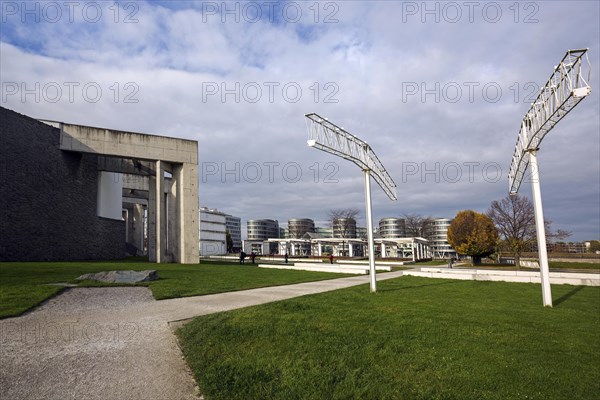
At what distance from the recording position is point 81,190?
36.4 m

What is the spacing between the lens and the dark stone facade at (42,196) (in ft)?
89.9

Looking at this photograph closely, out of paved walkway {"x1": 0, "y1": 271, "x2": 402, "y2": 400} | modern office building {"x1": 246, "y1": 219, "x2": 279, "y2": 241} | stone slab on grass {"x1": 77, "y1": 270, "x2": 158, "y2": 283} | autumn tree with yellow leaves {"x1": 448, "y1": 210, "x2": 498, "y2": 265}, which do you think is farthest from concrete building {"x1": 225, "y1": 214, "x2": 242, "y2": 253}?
paved walkway {"x1": 0, "y1": 271, "x2": 402, "y2": 400}

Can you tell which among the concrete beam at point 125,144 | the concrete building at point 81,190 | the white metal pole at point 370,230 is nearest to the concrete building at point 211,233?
the concrete building at point 81,190

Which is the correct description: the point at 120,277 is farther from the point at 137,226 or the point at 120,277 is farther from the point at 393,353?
the point at 137,226

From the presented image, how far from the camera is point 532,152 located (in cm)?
1166

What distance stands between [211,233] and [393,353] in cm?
7576

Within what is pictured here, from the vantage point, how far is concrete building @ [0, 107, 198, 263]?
91.7 feet

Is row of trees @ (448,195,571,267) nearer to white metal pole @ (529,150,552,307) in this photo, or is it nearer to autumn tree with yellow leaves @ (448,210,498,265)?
autumn tree with yellow leaves @ (448,210,498,265)

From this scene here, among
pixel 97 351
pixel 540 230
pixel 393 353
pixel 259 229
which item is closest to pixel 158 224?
pixel 97 351

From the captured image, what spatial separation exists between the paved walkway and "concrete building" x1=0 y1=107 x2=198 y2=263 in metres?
22.9

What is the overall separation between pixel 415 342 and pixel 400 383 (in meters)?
1.96

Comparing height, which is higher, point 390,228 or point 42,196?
point 42,196

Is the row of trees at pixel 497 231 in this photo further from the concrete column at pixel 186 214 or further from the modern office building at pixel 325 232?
the modern office building at pixel 325 232

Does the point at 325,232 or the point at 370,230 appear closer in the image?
the point at 370,230
